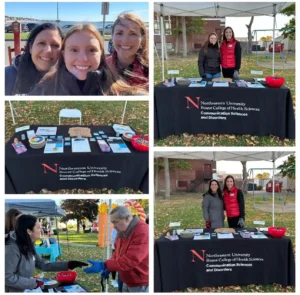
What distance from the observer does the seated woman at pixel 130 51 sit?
4426 mm

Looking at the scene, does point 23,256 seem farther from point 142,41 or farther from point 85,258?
point 142,41

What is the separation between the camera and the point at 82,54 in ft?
14.5

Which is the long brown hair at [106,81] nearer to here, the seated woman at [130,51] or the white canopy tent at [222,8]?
the seated woman at [130,51]

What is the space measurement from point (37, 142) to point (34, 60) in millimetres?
610

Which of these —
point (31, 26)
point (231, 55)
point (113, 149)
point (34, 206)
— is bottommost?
point (34, 206)

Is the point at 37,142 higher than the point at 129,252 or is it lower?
higher

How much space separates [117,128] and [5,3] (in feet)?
4.02

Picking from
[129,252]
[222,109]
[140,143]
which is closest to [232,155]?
[222,109]

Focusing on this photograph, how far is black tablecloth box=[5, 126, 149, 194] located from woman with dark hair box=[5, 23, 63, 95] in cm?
40

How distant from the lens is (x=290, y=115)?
4.77 meters

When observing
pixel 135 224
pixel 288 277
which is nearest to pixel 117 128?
pixel 135 224

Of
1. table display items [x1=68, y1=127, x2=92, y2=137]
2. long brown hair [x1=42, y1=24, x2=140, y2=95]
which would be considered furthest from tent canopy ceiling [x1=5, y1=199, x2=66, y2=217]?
long brown hair [x1=42, y1=24, x2=140, y2=95]

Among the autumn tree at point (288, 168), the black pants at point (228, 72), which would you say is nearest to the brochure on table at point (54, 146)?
the black pants at point (228, 72)

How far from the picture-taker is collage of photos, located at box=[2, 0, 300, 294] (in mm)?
4316
